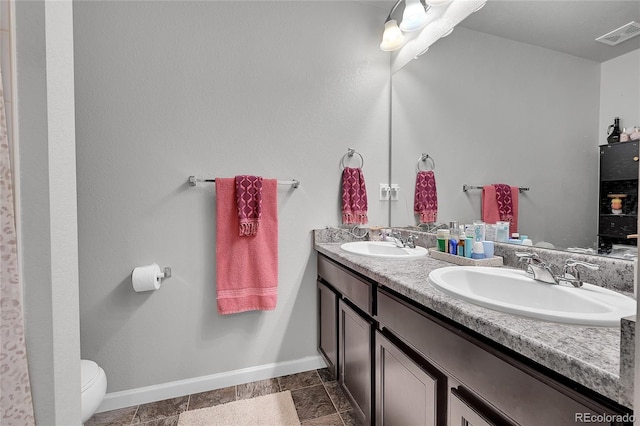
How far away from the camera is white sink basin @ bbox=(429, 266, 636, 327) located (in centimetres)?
60

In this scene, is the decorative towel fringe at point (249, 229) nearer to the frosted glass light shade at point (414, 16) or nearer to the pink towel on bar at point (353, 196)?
the pink towel on bar at point (353, 196)

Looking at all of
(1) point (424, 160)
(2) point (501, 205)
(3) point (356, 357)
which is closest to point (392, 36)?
(1) point (424, 160)

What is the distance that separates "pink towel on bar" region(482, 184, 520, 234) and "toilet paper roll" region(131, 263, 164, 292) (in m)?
1.77

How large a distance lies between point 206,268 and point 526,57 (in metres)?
1.94

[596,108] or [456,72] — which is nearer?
[596,108]

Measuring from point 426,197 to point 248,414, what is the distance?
1641mm

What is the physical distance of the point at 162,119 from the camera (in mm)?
1616

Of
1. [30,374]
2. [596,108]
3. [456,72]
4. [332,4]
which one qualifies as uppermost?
[332,4]

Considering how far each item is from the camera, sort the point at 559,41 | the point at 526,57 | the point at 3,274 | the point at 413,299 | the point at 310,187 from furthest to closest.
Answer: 1. the point at 310,187
2. the point at 526,57
3. the point at 559,41
4. the point at 413,299
5. the point at 3,274

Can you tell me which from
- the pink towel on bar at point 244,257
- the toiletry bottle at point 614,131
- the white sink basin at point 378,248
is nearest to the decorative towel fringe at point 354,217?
the white sink basin at point 378,248

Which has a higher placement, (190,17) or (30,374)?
(190,17)

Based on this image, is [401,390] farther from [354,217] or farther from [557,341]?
[354,217]

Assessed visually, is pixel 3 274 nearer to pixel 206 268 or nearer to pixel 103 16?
pixel 206 268

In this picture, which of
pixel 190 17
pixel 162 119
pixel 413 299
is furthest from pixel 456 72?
pixel 162 119
